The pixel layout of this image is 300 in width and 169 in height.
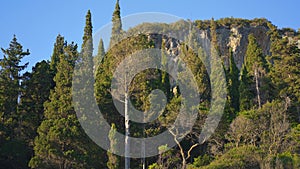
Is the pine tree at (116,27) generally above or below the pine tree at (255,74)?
above

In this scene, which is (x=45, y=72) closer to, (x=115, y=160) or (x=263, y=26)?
(x=115, y=160)

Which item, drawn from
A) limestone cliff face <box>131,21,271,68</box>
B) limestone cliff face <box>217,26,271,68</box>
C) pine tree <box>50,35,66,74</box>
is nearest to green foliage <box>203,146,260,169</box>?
pine tree <box>50,35,66,74</box>

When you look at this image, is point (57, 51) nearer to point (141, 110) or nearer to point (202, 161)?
point (141, 110)

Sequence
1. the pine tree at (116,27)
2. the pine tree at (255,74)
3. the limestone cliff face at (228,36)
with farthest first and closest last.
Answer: the limestone cliff face at (228,36) → the pine tree at (255,74) → the pine tree at (116,27)

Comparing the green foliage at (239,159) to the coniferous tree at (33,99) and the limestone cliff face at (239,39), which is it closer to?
the coniferous tree at (33,99)

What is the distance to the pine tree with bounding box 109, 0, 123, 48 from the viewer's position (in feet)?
73.9

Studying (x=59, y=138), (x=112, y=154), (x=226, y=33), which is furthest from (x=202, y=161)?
(x=226, y=33)

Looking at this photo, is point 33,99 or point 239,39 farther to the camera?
point 239,39

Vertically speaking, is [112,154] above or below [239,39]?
below

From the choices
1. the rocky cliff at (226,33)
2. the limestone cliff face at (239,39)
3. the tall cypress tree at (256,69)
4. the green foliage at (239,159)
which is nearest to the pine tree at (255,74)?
the tall cypress tree at (256,69)

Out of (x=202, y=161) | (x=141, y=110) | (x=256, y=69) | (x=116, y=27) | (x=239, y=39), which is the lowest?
(x=202, y=161)

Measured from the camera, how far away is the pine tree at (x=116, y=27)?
22531 millimetres

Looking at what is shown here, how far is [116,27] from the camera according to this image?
2395 centimetres

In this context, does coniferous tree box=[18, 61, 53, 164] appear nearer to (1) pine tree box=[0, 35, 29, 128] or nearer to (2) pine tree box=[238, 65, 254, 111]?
(1) pine tree box=[0, 35, 29, 128]
